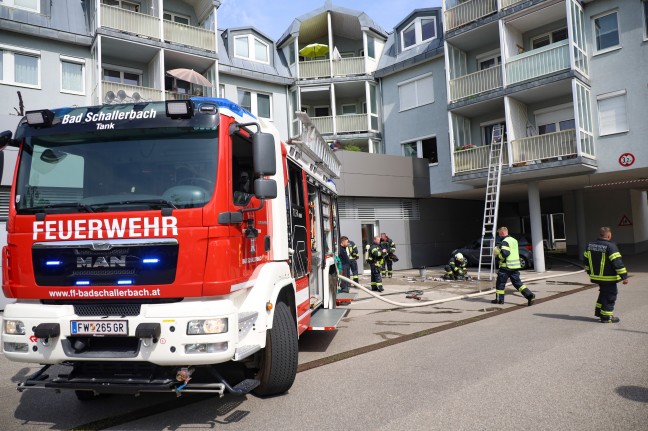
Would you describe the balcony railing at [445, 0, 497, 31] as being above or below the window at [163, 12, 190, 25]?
below

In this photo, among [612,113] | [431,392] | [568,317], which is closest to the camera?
[431,392]

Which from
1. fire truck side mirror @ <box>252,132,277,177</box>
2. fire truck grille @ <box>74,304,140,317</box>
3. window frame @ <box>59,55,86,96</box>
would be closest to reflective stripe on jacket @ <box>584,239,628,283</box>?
fire truck side mirror @ <box>252,132,277,177</box>

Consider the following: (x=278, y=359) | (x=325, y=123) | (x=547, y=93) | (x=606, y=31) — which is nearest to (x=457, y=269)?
(x=547, y=93)

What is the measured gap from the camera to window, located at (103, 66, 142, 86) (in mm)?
19047

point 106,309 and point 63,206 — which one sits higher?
point 63,206

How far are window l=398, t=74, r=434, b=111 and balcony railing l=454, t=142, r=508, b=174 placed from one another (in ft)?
13.5

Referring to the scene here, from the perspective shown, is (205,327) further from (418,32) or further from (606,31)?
(418,32)

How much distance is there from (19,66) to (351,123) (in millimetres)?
13818

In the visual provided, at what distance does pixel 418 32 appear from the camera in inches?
906

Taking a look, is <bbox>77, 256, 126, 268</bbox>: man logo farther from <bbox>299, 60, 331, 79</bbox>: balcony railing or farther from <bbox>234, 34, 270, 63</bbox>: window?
<bbox>299, 60, 331, 79</bbox>: balcony railing

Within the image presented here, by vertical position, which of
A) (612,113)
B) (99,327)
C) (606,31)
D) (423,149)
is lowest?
(99,327)

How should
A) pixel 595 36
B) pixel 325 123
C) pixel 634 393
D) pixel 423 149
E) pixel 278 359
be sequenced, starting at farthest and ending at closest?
pixel 325 123 → pixel 423 149 → pixel 595 36 → pixel 278 359 → pixel 634 393

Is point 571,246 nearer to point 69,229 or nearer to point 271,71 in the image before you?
point 271,71

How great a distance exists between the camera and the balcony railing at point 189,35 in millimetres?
19117
